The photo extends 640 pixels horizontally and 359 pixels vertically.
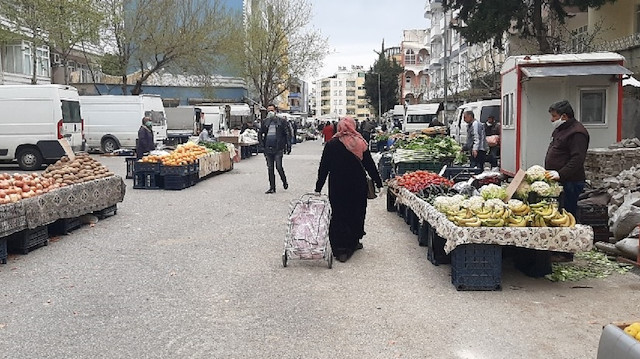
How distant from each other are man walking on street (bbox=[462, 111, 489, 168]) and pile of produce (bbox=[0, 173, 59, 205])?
30.6 feet

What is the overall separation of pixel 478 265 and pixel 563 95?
24.5 feet

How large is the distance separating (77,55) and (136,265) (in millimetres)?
44560

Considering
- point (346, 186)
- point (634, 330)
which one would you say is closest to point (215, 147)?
point (346, 186)

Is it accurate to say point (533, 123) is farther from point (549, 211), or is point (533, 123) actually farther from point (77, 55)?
point (77, 55)

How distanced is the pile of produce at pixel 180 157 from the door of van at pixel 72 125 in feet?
16.8

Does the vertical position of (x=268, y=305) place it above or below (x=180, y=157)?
below

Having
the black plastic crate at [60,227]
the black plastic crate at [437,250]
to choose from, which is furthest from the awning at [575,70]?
the black plastic crate at [60,227]

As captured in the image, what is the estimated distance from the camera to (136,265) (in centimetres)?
844

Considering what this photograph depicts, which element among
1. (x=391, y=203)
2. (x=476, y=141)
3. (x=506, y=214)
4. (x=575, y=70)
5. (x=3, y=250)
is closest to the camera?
(x=506, y=214)

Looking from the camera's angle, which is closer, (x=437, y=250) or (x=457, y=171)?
(x=437, y=250)

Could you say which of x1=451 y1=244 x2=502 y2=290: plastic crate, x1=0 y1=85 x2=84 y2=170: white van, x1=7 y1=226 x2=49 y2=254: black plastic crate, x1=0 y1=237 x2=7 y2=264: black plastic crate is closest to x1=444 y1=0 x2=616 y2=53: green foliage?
x1=0 y1=85 x2=84 y2=170: white van

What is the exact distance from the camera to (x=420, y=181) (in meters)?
11.0

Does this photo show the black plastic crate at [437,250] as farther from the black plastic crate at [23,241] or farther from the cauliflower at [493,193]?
the black plastic crate at [23,241]

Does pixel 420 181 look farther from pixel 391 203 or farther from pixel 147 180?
pixel 147 180
